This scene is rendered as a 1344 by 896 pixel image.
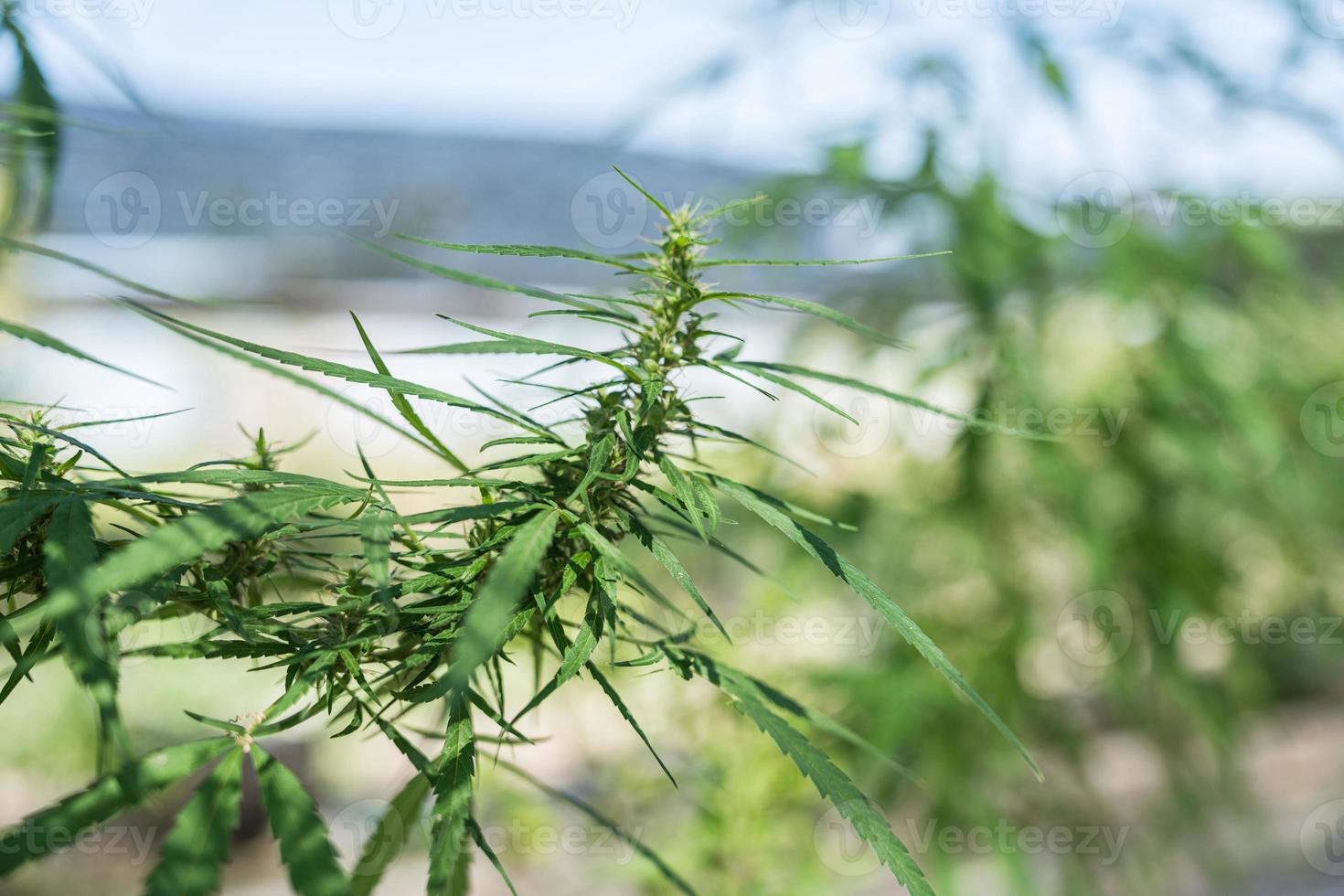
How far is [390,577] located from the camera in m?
0.31

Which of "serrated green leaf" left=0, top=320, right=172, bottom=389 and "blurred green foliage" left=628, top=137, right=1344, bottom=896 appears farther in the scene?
"blurred green foliage" left=628, top=137, right=1344, bottom=896

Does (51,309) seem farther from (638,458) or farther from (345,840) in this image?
(638,458)

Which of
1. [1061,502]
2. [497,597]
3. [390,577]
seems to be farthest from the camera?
[1061,502]

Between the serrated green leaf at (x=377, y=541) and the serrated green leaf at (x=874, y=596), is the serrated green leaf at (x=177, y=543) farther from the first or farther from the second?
the serrated green leaf at (x=874, y=596)

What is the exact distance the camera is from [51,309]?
2.57m

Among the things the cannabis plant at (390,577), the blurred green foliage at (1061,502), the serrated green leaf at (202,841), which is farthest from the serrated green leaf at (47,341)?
the blurred green foliage at (1061,502)

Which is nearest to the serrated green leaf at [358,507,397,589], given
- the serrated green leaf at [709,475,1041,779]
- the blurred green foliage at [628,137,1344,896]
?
the serrated green leaf at [709,475,1041,779]

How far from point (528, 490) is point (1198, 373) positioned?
0.84 metres

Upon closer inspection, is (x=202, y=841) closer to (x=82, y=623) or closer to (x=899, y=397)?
(x=82, y=623)

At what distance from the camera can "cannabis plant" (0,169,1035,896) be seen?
0.74ft

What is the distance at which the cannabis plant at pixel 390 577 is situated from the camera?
0.74ft

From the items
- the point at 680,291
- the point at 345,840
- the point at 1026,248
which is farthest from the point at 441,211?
the point at 680,291

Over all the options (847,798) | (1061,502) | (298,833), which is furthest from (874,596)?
(1061,502)

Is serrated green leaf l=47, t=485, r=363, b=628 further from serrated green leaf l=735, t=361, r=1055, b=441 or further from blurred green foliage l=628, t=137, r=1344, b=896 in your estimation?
blurred green foliage l=628, t=137, r=1344, b=896
